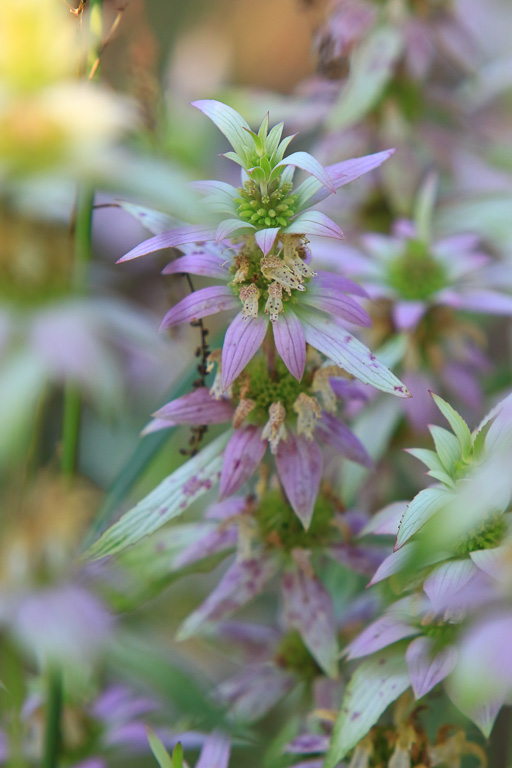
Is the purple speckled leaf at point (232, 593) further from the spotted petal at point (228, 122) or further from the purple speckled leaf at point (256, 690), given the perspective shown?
the spotted petal at point (228, 122)

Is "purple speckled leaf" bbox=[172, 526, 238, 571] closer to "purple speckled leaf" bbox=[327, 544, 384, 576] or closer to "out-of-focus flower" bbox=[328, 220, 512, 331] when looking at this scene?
"purple speckled leaf" bbox=[327, 544, 384, 576]

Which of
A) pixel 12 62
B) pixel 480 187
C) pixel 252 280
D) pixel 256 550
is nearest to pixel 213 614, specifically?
pixel 256 550

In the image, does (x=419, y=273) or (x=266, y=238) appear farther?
(x=419, y=273)

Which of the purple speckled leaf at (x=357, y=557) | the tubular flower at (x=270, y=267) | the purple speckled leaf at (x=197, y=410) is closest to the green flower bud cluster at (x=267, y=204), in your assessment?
the tubular flower at (x=270, y=267)

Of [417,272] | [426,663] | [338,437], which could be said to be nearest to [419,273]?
[417,272]

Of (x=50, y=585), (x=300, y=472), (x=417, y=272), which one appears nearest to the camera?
(x=50, y=585)

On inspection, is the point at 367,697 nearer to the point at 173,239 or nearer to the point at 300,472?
the point at 300,472

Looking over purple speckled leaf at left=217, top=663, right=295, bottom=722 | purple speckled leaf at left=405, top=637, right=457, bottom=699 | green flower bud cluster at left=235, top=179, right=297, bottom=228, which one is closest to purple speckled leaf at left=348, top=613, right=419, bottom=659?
purple speckled leaf at left=405, top=637, right=457, bottom=699
